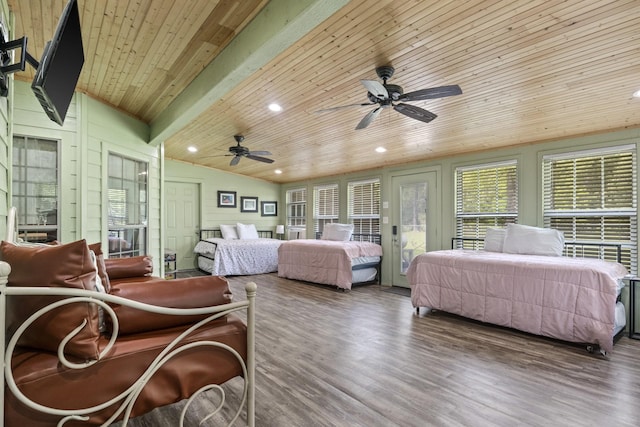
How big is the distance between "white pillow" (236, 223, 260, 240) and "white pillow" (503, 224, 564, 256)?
19.0 feet

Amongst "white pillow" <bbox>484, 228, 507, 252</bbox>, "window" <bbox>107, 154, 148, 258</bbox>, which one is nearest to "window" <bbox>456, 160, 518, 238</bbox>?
"white pillow" <bbox>484, 228, 507, 252</bbox>

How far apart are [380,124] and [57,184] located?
3.77m

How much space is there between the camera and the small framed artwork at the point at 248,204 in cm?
870

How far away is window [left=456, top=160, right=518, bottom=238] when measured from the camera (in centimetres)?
469

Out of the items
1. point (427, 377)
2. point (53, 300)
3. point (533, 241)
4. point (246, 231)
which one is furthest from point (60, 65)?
point (246, 231)

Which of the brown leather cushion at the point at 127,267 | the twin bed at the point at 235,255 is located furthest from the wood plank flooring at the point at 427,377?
the twin bed at the point at 235,255

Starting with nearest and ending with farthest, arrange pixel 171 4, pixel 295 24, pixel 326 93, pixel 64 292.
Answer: pixel 64 292 < pixel 295 24 < pixel 171 4 < pixel 326 93

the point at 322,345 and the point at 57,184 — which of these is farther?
the point at 57,184

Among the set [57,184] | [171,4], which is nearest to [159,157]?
[57,184]

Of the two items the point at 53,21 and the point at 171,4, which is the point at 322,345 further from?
the point at 53,21

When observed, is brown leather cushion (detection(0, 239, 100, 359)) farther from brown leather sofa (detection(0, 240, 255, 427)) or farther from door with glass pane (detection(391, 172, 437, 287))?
door with glass pane (detection(391, 172, 437, 287))

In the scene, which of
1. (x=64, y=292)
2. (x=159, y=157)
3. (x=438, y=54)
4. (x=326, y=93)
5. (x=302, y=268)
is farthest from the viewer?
(x=302, y=268)

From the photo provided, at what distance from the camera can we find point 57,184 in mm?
3514

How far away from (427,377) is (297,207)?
6.76 metres
